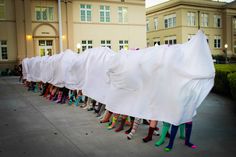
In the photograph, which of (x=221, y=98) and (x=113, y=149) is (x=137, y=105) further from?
(x=221, y=98)

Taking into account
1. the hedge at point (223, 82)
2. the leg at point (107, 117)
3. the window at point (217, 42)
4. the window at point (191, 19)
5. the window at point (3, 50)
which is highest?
the window at point (191, 19)

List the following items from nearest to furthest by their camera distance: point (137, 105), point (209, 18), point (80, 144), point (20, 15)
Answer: point (80, 144), point (137, 105), point (20, 15), point (209, 18)

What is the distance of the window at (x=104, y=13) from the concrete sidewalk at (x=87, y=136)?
27.3m

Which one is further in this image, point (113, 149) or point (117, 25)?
point (117, 25)

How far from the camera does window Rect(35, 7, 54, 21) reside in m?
32.2

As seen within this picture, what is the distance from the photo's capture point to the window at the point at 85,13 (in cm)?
3400

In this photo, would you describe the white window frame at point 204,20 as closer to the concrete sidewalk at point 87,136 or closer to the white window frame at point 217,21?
the white window frame at point 217,21

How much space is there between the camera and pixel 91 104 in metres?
9.93

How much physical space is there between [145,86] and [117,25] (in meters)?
30.9

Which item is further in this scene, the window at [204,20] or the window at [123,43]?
the window at [204,20]

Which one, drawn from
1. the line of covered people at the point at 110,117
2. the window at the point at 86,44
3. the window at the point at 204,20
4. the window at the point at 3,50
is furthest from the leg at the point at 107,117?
the window at the point at 204,20

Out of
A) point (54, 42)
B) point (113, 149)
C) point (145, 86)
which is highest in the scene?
point (54, 42)

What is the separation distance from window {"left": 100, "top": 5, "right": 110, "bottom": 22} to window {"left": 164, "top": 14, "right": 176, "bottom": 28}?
13.8 metres

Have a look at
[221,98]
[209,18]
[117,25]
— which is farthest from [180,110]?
[209,18]
